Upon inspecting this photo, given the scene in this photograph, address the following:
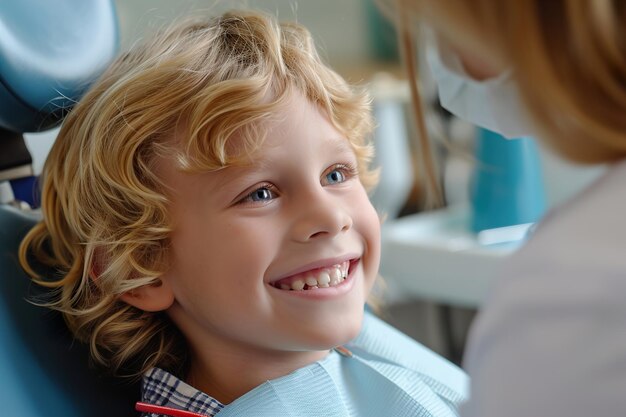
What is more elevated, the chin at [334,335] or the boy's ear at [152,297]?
the boy's ear at [152,297]

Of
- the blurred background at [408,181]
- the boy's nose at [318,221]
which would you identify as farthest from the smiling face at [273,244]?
the blurred background at [408,181]

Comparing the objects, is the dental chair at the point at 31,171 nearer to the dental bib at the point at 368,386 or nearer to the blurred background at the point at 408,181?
the blurred background at the point at 408,181

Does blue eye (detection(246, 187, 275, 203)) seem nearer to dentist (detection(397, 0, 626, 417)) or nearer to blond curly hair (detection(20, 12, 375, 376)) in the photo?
blond curly hair (detection(20, 12, 375, 376))

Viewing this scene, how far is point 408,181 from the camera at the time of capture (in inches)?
97.3

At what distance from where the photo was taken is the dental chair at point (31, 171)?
0.89 metres

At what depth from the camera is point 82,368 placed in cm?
96

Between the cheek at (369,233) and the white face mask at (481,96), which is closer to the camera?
the white face mask at (481,96)

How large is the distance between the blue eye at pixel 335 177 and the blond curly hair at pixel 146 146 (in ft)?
0.14

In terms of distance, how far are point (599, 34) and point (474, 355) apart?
207mm

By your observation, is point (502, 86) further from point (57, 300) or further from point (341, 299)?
point (57, 300)

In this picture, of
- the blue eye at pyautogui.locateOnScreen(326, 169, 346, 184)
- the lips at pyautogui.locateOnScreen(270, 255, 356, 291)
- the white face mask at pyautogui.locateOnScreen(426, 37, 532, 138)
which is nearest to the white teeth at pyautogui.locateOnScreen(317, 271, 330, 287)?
the lips at pyautogui.locateOnScreen(270, 255, 356, 291)

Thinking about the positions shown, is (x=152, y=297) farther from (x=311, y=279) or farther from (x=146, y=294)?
(x=311, y=279)

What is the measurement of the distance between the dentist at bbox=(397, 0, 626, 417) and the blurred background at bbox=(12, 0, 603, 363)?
0.06 meters

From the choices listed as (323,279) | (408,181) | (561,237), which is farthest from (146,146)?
(408,181)
